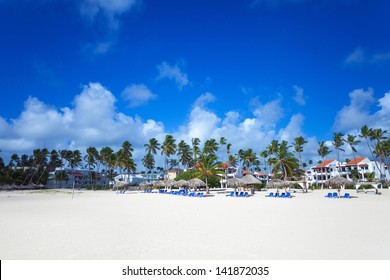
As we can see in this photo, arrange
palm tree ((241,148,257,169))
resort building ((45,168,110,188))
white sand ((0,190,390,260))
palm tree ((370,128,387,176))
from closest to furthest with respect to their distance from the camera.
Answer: white sand ((0,190,390,260))
palm tree ((370,128,387,176))
palm tree ((241,148,257,169))
resort building ((45,168,110,188))

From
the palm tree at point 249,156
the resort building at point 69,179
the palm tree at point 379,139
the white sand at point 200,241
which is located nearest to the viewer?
the white sand at point 200,241

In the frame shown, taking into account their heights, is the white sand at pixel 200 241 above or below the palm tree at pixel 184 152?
below

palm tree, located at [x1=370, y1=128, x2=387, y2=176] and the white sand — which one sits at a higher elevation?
palm tree, located at [x1=370, y1=128, x2=387, y2=176]

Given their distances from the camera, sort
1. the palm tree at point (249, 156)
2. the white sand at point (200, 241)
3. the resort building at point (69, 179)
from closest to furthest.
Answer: the white sand at point (200, 241)
the palm tree at point (249, 156)
the resort building at point (69, 179)

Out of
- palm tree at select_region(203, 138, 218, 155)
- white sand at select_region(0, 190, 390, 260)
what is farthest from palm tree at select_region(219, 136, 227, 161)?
white sand at select_region(0, 190, 390, 260)

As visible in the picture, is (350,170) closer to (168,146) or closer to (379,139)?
(379,139)

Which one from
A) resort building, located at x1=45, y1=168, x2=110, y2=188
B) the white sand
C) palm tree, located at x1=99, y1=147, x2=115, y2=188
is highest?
palm tree, located at x1=99, y1=147, x2=115, y2=188

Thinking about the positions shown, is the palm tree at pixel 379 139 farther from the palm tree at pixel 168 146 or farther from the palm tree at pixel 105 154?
the palm tree at pixel 105 154

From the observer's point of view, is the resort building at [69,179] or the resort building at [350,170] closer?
the resort building at [350,170]

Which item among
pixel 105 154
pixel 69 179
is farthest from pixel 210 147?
pixel 69 179

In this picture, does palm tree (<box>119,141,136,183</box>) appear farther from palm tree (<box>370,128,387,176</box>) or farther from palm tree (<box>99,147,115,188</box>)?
palm tree (<box>370,128,387,176</box>)

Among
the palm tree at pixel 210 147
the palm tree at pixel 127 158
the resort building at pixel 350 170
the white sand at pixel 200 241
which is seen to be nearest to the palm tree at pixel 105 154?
the palm tree at pixel 127 158
